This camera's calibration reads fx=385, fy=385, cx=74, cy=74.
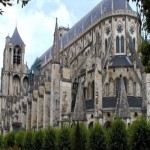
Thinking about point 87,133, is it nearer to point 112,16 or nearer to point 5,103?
point 112,16

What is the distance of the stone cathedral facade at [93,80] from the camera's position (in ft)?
151

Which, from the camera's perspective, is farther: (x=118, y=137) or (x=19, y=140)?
(x=19, y=140)

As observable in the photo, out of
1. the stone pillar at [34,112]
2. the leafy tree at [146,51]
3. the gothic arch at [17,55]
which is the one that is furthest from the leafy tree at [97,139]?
the gothic arch at [17,55]

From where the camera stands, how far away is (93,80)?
2031 inches

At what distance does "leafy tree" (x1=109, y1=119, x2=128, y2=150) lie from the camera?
33353 mm

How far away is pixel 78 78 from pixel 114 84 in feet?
21.8

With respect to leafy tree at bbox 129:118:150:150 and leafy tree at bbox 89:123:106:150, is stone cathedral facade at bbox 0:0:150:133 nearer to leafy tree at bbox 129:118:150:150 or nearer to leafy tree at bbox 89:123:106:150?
leafy tree at bbox 89:123:106:150

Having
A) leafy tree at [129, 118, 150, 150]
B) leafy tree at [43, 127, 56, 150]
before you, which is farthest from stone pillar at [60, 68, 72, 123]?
leafy tree at [129, 118, 150, 150]

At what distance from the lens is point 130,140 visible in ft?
105

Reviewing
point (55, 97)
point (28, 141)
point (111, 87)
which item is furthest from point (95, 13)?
point (28, 141)

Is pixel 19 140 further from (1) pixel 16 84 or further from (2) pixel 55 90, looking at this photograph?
(1) pixel 16 84

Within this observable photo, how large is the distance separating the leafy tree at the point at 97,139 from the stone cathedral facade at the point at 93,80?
23.0 ft

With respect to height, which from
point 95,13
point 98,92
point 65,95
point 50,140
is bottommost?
point 50,140

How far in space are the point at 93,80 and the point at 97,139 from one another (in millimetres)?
→ 17515
